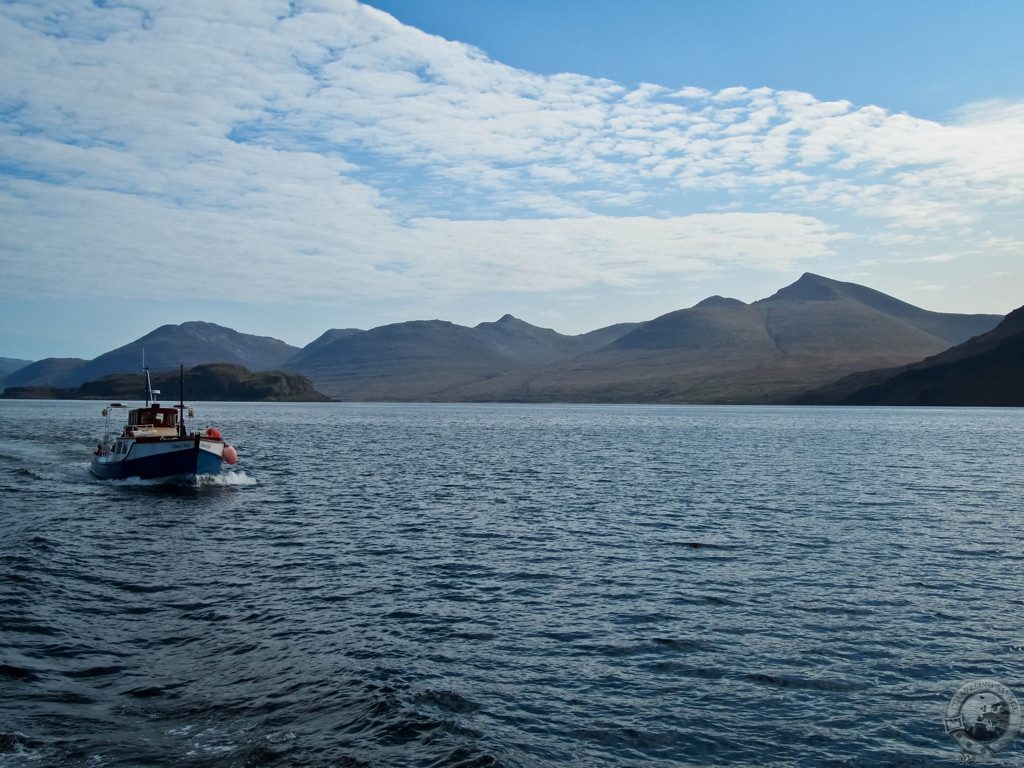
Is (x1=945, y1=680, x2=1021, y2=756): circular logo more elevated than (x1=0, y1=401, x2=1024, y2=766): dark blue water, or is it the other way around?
(x1=0, y1=401, x2=1024, y2=766): dark blue water

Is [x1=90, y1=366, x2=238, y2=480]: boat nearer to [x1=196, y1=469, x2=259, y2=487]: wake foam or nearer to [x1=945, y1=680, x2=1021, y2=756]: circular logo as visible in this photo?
[x1=196, y1=469, x2=259, y2=487]: wake foam

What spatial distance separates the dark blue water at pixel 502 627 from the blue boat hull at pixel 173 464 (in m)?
6.53

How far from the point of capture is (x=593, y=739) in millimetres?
16031

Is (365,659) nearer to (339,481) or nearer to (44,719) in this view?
(44,719)

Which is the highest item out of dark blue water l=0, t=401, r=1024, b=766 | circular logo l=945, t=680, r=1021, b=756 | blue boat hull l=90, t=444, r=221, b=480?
blue boat hull l=90, t=444, r=221, b=480

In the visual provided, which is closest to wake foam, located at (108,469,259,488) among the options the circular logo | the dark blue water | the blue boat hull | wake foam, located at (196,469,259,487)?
wake foam, located at (196,469,259,487)

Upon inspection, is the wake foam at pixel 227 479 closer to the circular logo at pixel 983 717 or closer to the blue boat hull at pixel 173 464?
the blue boat hull at pixel 173 464

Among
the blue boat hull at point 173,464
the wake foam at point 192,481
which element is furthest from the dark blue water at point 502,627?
the blue boat hull at point 173,464

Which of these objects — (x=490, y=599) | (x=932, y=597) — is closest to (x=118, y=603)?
(x=490, y=599)

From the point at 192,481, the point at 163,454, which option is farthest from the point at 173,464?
the point at 192,481

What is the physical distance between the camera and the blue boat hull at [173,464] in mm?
58969

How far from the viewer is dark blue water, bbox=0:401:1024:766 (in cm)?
1598

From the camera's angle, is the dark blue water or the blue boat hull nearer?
the dark blue water

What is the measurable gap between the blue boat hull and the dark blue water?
21.4ft
